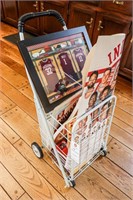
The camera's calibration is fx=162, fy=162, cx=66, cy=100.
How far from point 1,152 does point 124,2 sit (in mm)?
1512

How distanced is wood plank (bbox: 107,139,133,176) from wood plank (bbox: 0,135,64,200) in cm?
43

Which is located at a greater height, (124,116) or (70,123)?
(70,123)

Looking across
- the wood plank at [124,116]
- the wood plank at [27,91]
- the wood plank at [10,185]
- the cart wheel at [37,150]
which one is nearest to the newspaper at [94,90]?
the cart wheel at [37,150]

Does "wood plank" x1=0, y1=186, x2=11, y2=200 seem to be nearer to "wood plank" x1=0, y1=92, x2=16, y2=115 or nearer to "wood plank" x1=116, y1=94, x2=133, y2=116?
"wood plank" x1=0, y1=92, x2=16, y2=115

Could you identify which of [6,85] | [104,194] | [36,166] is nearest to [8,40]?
[6,85]

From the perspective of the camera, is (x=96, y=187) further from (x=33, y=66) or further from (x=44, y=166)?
(x=33, y=66)

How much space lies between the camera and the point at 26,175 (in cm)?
97

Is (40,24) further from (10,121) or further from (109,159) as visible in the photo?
(109,159)

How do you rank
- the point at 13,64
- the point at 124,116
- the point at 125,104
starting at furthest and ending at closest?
1. the point at 13,64
2. the point at 125,104
3. the point at 124,116

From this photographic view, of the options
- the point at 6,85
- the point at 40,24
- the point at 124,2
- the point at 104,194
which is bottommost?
the point at 104,194

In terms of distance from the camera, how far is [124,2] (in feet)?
4.46

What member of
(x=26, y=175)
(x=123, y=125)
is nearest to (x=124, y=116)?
(x=123, y=125)

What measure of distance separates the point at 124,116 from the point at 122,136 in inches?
8.5

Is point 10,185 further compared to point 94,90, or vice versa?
point 10,185
